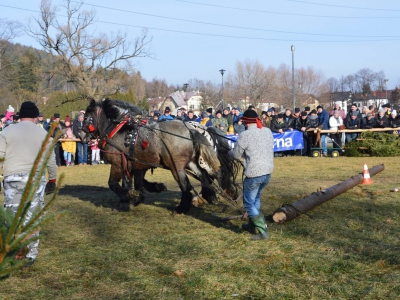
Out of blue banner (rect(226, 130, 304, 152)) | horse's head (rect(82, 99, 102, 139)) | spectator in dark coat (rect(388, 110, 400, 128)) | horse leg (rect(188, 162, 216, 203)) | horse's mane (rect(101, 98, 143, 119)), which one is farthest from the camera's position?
spectator in dark coat (rect(388, 110, 400, 128))

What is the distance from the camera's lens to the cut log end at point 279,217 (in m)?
7.57

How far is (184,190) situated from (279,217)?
1.90m

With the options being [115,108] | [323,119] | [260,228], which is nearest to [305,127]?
[323,119]

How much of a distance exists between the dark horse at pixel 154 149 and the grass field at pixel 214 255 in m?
0.49

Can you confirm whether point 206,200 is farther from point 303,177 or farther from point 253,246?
point 303,177

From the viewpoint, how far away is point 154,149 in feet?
29.1

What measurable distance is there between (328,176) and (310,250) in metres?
7.58

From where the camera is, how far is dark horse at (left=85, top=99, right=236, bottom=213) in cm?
872

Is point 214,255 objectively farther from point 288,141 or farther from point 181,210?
point 288,141

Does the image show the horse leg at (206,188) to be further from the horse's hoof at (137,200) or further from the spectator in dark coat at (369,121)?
the spectator in dark coat at (369,121)

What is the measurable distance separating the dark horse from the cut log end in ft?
5.55

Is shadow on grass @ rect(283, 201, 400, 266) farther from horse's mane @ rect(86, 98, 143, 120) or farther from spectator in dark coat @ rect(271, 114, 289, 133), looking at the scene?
spectator in dark coat @ rect(271, 114, 289, 133)

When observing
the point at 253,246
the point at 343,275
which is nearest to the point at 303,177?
the point at 253,246

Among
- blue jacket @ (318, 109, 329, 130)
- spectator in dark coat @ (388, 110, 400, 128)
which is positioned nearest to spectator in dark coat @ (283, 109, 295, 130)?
blue jacket @ (318, 109, 329, 130)
